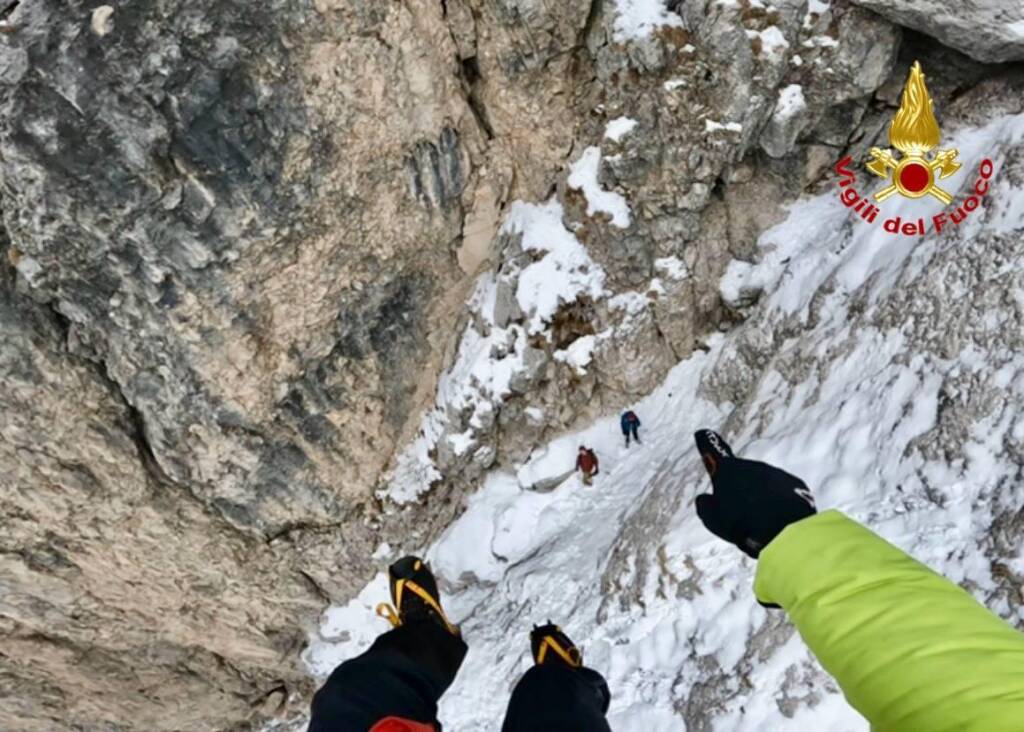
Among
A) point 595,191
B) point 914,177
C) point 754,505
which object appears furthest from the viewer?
point 595,191

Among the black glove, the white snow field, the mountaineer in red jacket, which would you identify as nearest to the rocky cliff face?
the white snow field

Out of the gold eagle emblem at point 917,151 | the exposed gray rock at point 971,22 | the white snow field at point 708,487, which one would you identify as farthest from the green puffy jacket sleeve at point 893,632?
the exposed gray rock at point 971,22

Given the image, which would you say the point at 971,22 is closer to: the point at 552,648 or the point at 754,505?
the point at 754,505

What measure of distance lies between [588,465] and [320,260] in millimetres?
6973

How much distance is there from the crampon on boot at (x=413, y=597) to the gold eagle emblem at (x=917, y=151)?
9263 millimetres

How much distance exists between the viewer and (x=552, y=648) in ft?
13.0

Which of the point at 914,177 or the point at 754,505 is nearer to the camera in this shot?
the point at 754,505

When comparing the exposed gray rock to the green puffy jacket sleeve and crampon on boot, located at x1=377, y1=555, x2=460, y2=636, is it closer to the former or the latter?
the green puffy jacket sleeve

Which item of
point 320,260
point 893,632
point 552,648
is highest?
point 893,632

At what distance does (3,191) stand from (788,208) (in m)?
14.9

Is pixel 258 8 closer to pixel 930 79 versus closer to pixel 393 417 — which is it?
pixel 393 417

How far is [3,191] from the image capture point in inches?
454

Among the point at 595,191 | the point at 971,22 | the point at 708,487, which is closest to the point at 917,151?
the point at 971,22

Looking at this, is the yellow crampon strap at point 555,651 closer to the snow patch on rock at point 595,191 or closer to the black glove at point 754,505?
the black glove at point 754,505
